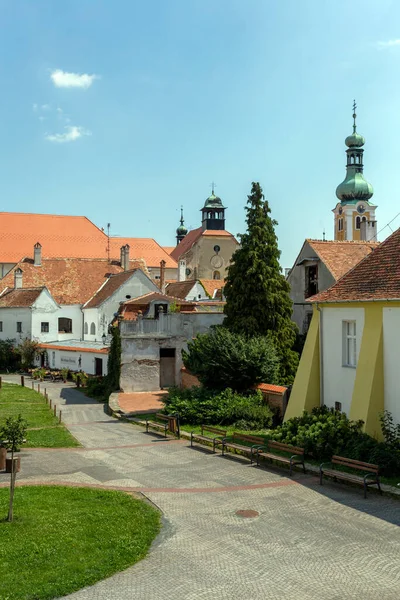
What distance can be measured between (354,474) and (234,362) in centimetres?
1017

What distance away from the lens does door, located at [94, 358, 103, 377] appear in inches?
1624

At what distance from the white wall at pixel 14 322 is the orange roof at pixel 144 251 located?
20592mm

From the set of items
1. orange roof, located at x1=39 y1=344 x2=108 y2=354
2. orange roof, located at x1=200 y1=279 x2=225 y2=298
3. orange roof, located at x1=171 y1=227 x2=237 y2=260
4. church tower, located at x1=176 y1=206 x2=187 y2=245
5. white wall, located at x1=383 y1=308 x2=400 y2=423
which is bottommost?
orange roof, located at x1=39 y1=344 x2=108 y2=354

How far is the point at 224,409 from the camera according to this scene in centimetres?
2364

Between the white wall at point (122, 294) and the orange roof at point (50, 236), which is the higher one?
the orange roof at point (50, 236)

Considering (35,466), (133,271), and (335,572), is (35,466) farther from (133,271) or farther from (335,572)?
(133,271)

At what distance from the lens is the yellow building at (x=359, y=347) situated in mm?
17547

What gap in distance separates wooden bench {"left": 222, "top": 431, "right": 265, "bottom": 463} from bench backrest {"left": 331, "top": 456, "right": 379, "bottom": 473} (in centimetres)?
293

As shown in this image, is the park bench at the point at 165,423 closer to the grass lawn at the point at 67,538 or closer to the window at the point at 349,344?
the window at the point at 349,344

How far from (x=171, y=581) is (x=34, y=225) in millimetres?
64871

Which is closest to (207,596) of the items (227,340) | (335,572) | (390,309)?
(335,572)

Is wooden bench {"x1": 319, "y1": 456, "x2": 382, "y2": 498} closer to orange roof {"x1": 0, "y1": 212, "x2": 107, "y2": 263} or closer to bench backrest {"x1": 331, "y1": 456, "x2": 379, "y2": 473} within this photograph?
bench backrest {"x1": 331, "y1": 456, "x2": 379, "y2": 473}

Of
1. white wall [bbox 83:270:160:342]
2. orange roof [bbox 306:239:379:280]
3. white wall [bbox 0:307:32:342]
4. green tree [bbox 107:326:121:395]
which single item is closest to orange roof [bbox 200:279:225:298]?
white wall [bbox 83:270:160:342]

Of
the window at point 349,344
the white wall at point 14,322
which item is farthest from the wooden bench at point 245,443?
the white wall at point 14,322
